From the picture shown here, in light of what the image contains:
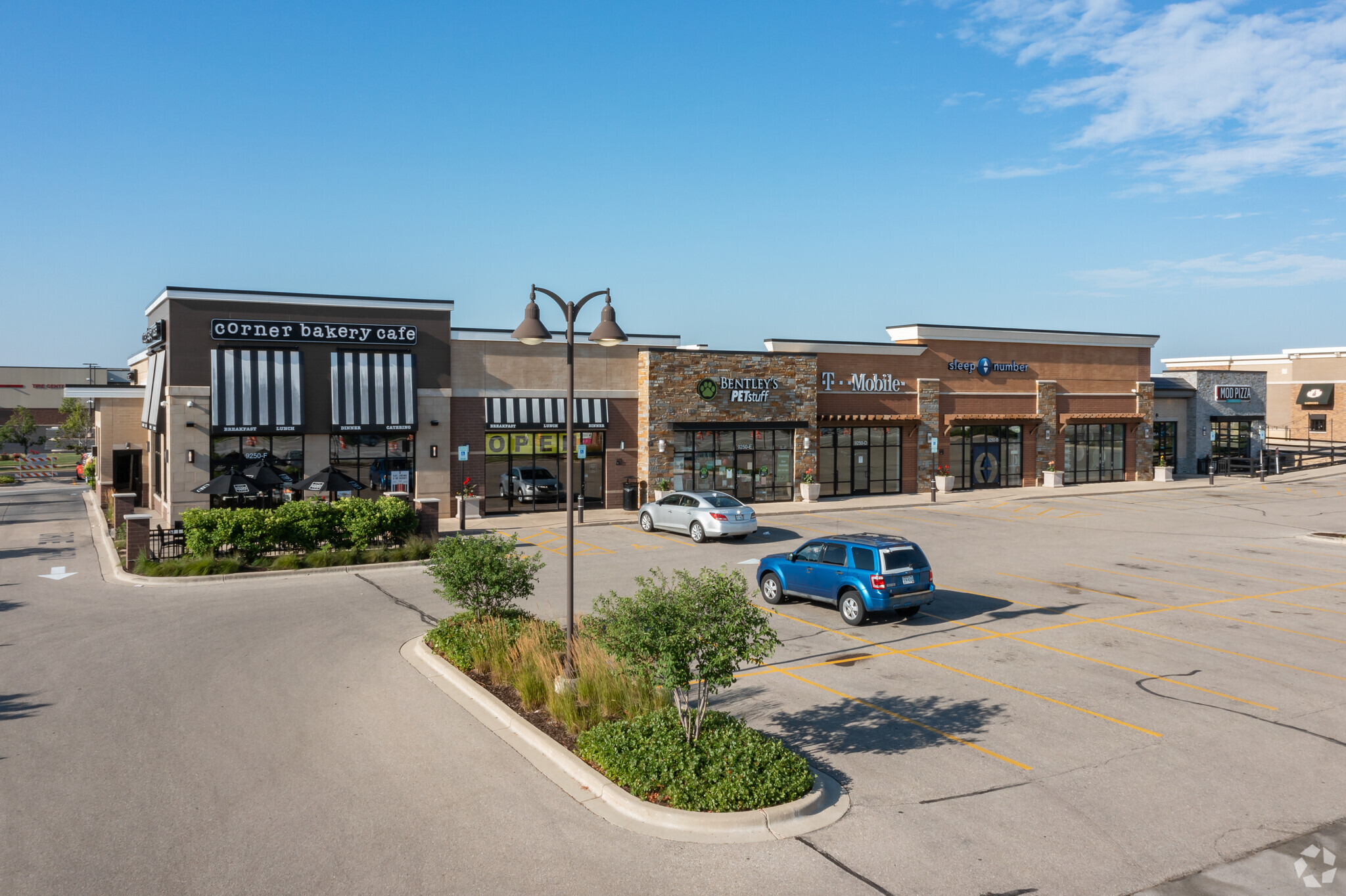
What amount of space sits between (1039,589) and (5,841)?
62.8 feet

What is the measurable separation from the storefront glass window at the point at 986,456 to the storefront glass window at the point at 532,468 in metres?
19.1

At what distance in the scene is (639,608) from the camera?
32.6 ft

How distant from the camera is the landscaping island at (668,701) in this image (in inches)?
364

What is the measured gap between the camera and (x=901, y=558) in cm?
1762

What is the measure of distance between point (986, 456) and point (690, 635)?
1588 inches

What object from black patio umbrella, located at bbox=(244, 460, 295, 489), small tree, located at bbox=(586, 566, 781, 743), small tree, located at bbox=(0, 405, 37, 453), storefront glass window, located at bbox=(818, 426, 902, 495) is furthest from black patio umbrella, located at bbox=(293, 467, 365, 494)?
small tree, located at bbox=(0, 405, 37, 453)

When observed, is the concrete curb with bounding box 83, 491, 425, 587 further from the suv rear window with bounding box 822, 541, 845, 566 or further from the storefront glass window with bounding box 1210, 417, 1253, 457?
the storefront glass window with bounding box 1210, 417, 1253, 457

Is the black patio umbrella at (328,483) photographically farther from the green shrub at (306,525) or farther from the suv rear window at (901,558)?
the suv rear window at (901,558)

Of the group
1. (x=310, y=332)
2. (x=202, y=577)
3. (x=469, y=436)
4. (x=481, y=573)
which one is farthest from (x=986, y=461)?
(x=481, y=573)

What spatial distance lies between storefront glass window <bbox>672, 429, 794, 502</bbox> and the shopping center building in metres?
0.07

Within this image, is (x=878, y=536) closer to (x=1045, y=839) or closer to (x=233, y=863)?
(x=1045, y=839)

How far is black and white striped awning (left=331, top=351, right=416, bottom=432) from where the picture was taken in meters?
32.7

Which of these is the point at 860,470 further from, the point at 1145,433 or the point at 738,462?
the point at 1145,433

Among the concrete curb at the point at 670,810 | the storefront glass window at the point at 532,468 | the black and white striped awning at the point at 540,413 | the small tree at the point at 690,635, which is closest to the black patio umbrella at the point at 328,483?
the storefront glass window at the point at 532,468
